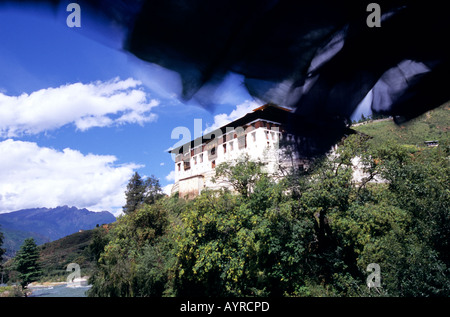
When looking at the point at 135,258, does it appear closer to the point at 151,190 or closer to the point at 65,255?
the point at 151,190

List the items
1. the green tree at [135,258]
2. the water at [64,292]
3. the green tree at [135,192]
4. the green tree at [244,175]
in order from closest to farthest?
the green tree at [135,258], the green tree at [244,175], the water at [64,292], the green tree at [135,192]

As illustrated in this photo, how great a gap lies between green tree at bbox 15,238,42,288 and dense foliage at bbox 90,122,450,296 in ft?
119

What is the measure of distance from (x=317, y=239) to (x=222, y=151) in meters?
20.1

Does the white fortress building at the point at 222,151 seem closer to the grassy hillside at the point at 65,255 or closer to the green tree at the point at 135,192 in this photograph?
the green tree at the point at 135,192

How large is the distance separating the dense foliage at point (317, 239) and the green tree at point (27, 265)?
3628 centimetres

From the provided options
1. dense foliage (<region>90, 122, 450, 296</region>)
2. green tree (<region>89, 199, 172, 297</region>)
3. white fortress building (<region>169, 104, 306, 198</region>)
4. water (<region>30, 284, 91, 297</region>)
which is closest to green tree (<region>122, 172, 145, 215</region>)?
white fortress building (<region>169, 104, 306, 198</region>)

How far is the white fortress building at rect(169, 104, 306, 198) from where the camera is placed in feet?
78.5

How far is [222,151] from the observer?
30156mm

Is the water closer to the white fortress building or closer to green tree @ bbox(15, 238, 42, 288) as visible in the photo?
green tree @ bbox(15, 238, 42, 288)

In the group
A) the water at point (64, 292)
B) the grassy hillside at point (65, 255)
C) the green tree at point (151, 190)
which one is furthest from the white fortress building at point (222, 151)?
the grassy hillside at point (65, 255)

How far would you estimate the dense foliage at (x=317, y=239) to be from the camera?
749cm
